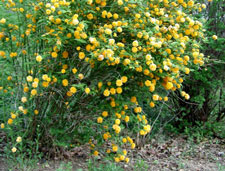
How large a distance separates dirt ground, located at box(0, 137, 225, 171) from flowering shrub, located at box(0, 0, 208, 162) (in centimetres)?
24

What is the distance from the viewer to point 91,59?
2465mm

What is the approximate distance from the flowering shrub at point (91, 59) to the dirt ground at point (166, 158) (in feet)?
Answer: 0.80

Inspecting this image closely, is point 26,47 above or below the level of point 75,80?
above

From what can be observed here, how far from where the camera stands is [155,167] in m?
3.51

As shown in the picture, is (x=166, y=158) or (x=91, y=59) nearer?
(x=91, y=59)

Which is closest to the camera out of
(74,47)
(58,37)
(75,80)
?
(58,37)

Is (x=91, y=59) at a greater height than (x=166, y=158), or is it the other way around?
(x=91, y=59)

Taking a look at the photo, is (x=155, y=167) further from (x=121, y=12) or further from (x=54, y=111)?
(x=121, y=12)

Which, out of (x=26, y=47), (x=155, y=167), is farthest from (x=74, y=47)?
(x=155, y=167)

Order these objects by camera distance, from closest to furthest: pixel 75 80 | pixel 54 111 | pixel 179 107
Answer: pixel 75 80 → pixel 54 111 → pixel 179 107

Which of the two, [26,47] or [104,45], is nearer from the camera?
[104,45]

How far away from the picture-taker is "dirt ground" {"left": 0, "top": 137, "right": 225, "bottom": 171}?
10.5 feet

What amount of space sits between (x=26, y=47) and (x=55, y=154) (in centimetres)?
122

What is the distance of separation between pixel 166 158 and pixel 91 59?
2064 millimetres
